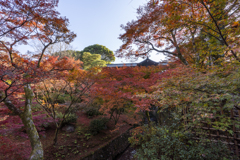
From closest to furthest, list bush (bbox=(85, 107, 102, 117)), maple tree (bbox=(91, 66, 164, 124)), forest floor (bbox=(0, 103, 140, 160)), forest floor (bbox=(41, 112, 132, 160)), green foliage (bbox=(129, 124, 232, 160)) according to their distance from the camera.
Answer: green foliage (bbox=(129, 124, 232, 160)), forest floor (bbox=(0, 103, 140, 160)), forest floor (bbox=(41, 112, 132, 160)), maple tree (bbox=(91, 66, 164, 124)), bush (bbox=(85, 107, 102, 117))

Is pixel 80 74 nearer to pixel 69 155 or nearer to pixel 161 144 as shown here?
pixel 69 155

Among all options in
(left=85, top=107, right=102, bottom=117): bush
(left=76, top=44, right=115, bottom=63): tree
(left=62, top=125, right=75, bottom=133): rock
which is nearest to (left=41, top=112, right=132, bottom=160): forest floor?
(left=62, top=125, right=75, bottom=133): rock

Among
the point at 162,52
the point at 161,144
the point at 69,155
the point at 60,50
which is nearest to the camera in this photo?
the point at 161,144

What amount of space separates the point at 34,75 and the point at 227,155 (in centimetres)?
603

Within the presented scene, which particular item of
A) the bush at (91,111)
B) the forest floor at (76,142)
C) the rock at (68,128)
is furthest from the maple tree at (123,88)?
the bush at (91,111)

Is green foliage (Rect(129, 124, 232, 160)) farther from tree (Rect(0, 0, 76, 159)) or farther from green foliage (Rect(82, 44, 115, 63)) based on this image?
green foliage (Rect(82, 44, 115, 63))

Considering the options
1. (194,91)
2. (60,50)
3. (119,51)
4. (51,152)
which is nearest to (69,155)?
(51,152)

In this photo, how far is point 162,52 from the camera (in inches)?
246

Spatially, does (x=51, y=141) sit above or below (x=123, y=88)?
below

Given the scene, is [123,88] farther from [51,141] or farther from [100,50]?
[100,50]

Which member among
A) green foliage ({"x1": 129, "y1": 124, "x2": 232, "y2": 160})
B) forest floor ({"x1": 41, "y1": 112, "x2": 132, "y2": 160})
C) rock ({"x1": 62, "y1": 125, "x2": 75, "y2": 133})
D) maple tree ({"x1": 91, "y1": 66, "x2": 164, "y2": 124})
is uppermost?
maple tree ({"x1": 91, "y1": 66, "x2": 164, "y2": 124})

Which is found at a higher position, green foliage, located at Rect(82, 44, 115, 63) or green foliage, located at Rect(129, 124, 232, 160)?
green foliage, located at Rect(82, 44, 115, 63)

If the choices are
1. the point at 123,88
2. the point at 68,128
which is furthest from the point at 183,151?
the point at 68,128

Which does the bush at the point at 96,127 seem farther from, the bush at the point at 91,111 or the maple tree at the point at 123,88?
the bush at the point at 91,111
